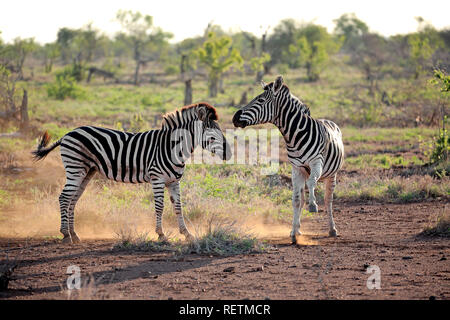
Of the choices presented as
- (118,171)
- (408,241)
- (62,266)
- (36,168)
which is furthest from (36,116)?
(408,241)

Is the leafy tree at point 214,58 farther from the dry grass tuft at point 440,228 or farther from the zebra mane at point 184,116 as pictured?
the dry grass tuft at point 440,228

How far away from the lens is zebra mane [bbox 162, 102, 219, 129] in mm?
7349

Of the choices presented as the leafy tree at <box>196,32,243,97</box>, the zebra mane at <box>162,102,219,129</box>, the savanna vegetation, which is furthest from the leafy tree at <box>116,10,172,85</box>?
the zebra mane at <box>162,102,219,129</box>

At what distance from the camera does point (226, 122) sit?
19.7 metres

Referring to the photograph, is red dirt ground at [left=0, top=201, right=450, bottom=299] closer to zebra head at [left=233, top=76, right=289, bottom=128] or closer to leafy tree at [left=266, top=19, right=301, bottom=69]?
zebra head at [left=233, top=76, right=289, bottom=128]

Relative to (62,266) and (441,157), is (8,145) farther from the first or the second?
(441,157)

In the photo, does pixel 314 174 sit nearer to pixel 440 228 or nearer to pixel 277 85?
pixel 277 85

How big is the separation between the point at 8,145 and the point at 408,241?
10774mm

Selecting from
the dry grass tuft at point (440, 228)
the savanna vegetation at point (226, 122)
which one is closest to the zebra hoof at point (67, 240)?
the savanna vegetation at point (226, 122)

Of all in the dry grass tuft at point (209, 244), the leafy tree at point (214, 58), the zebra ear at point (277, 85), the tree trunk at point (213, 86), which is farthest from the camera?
the leafy tree at point (214, 58)

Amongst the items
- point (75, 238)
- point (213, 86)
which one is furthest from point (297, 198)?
point (213, 86)

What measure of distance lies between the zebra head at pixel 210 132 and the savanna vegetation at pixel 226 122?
84 centimetres

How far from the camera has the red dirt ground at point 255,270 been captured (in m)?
4.94

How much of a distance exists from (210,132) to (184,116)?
1.57 feet
